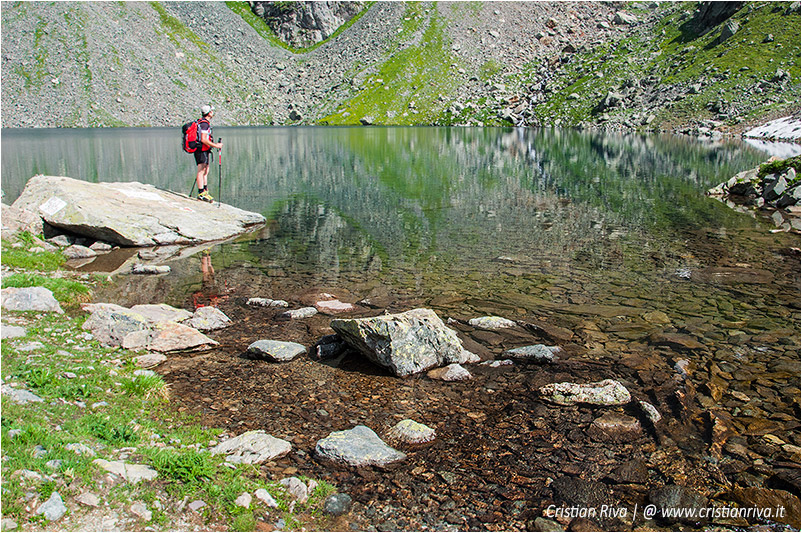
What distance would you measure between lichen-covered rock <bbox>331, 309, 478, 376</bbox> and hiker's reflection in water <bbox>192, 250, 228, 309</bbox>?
4.72m

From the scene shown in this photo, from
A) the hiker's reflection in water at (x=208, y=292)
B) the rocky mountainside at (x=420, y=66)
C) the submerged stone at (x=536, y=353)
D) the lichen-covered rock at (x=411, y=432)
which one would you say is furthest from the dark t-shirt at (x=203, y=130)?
the rocky mountainside at (x=420, y=66)

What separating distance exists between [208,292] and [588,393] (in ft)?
30.8

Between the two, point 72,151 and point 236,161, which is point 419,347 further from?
point 72,151

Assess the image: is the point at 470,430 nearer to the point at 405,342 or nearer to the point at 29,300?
the point at 405,342

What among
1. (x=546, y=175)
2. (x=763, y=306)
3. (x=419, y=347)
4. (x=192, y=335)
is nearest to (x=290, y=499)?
(x=419, y=347)

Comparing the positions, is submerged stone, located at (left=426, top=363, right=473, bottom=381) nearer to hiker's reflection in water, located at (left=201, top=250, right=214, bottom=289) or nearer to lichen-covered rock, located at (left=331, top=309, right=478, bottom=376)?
lichen-covered rock, located at (left=331, top=309, right=478, bottom=376)

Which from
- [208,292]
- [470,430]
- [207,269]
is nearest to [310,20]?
[207,269]

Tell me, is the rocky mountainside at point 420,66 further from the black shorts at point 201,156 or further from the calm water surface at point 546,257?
the black shorts at point 201,156

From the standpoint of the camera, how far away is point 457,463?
6.74 metres

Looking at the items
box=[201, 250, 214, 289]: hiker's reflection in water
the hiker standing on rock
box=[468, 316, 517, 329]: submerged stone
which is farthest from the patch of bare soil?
the hiker standing on rock

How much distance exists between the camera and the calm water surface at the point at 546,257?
10.8m

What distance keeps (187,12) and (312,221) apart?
175m

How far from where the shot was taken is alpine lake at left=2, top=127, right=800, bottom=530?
252 inches

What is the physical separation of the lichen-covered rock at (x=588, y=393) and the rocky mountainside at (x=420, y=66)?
304 feet
